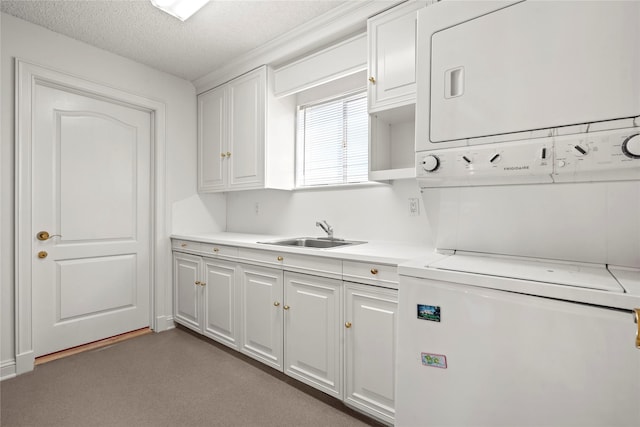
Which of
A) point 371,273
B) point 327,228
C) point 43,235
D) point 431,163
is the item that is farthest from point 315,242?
point 43,235

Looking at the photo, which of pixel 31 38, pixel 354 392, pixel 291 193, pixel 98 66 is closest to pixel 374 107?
pixel 291 193

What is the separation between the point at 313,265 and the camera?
182 cm

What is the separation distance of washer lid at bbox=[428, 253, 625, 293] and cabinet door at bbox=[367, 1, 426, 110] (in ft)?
3.18

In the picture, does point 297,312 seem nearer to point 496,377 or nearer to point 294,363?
point 294,363

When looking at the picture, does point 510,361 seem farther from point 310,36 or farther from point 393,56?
point 310,36

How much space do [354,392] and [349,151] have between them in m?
1.66

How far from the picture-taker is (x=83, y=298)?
253 centimetres

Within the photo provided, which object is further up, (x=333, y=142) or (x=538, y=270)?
(x=333, y=142)

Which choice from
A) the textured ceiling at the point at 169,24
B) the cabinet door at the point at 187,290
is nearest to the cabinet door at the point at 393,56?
the textured ceiling at the point at 169,24

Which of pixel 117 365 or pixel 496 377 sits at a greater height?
pixel 496 377

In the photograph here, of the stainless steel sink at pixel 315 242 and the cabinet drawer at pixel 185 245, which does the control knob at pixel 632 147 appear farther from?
the cabinet drawer at pixel 185 245

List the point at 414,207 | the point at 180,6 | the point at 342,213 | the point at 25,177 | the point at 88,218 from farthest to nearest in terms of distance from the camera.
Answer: the point at 88,218, the point at 342,213, the point at 25,177, the point at 414,207, the point at 180,6

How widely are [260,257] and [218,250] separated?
0.52 m

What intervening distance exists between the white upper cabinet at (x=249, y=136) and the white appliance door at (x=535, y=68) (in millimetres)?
1540
